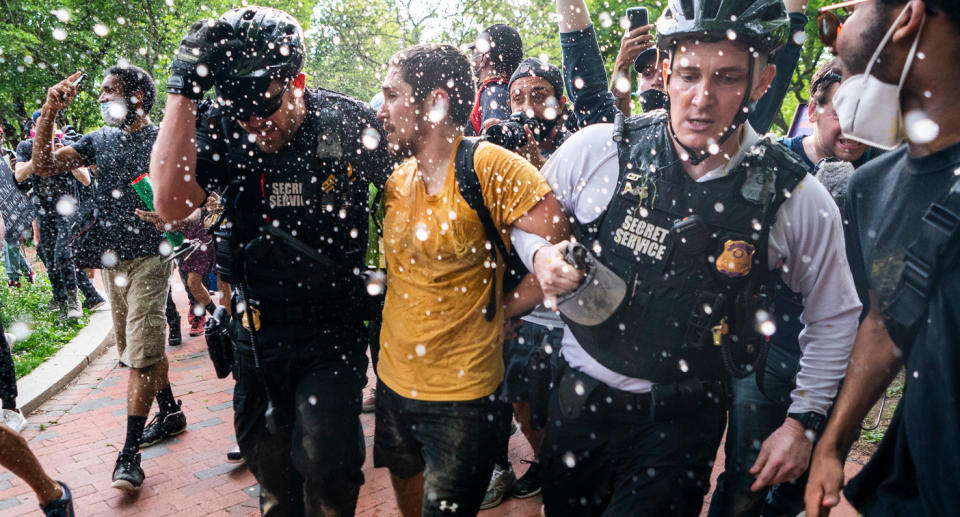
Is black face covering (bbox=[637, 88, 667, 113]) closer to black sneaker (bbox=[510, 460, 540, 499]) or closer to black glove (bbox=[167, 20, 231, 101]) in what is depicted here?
black sneaker (bbox=[510, 460, 540, 499])

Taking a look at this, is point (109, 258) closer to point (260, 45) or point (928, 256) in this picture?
point (260, 45)

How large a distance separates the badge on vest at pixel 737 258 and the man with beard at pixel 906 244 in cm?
33

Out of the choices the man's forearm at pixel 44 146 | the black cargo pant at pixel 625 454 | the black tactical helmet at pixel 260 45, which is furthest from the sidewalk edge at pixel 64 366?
the black cargo pant at pixel 625 454

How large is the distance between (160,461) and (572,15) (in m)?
3.99

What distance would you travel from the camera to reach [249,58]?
8.50ft

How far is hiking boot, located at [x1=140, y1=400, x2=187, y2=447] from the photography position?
4652 millimetres

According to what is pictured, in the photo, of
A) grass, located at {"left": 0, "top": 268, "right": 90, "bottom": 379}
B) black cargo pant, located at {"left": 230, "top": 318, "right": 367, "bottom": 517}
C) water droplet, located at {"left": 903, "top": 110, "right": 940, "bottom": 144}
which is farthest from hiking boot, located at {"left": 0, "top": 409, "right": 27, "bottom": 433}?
water droplet, located at {"left": 903, "top": 110, "right": 940, "bottom": 144}

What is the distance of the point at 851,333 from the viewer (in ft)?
7.23

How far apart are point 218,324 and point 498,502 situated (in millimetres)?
1985

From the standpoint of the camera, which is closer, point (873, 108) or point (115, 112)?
point (873, 108)

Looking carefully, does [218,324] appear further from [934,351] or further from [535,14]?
[535,14]

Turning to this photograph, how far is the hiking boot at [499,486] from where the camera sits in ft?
12.6

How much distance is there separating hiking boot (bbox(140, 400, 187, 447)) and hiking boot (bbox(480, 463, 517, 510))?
2564 mm

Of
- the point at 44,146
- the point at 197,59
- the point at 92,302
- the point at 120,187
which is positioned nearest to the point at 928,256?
A: the point at 197,59
